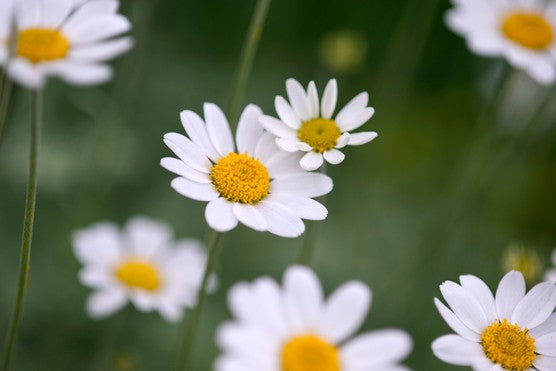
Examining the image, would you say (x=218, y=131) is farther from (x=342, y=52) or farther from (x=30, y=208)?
(x=342, y=52)

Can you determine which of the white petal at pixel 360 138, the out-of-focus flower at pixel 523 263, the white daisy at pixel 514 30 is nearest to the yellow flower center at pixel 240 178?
Result: the white petal at pixel 360 138

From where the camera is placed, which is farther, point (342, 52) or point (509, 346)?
point (342, 52)

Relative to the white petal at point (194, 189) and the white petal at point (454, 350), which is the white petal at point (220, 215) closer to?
the white petal at point (194, 189)

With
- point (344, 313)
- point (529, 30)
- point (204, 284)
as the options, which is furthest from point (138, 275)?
point (529, 30)

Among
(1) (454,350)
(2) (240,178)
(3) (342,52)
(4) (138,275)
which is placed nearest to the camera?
(1) (454,350)

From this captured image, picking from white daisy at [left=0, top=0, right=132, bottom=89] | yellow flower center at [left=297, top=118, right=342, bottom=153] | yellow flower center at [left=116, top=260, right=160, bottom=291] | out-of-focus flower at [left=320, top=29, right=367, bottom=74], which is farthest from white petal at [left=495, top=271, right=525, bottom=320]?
out-of-focus flower at [left=320, top=29, right=367, bottom=74]
